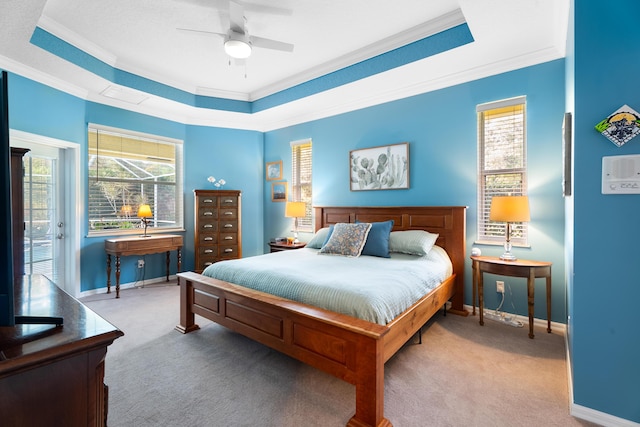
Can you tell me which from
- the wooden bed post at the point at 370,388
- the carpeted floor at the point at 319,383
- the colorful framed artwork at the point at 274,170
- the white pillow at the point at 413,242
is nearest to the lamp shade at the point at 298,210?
the colorful framed artwork at the point at 274,170

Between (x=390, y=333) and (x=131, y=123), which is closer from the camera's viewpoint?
(x=390, y=333)

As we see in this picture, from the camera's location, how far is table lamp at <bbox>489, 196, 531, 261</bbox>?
9.34 feet

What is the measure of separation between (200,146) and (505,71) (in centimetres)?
453

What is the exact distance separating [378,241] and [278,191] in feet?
9.04

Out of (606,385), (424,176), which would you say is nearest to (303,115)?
(424,176)

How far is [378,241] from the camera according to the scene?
10.9 ft

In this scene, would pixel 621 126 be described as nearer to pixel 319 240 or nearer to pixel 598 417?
pixel 598 417

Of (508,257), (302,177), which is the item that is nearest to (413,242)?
(508,257)

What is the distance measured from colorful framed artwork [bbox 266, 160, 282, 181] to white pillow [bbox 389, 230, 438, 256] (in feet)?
9.10

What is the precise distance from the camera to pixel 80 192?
158 inches

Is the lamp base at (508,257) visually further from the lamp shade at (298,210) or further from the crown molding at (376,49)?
the lamp shade at (298,210)

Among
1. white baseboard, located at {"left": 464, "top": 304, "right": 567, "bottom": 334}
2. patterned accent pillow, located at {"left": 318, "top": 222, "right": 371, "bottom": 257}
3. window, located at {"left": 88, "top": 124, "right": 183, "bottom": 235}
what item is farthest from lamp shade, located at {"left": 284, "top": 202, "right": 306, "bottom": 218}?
white baseboard, located at {"left": 464, "top": 304, "right": 567, "bottom": 334}

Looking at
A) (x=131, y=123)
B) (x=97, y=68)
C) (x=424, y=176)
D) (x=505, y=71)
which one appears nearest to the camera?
(x=505, y=71)

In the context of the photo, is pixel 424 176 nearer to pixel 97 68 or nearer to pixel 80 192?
pixel 97 68
